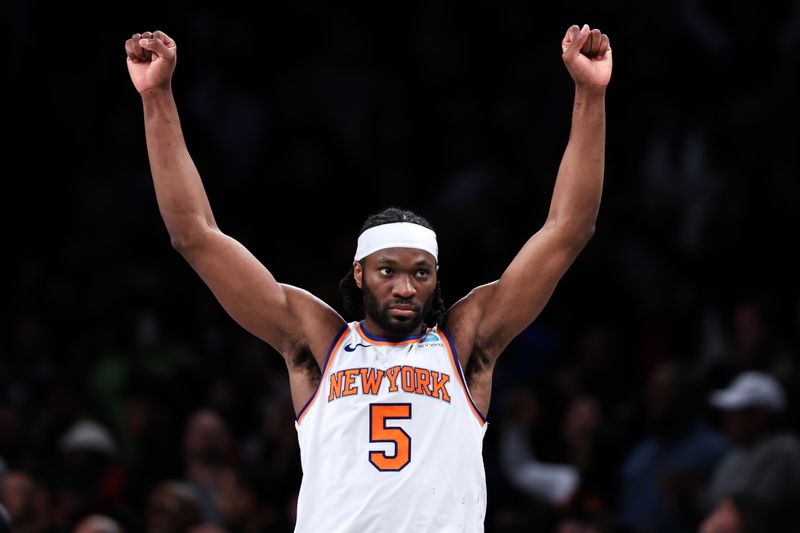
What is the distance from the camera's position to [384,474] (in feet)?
17.8

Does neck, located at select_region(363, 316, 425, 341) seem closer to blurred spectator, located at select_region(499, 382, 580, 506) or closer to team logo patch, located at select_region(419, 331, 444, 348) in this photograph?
team logo patch, located at select_region(419, 331, 444, 348)

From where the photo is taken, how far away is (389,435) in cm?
548

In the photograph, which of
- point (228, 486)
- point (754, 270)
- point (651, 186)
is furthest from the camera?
point (651, 186)

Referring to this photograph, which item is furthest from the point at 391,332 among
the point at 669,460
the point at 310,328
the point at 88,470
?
the point at 88,470

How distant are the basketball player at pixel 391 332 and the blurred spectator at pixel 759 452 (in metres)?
3.37

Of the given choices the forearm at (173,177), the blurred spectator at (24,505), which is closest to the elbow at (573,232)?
the forearm at (173,177)

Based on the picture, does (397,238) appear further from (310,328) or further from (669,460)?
(669,460)

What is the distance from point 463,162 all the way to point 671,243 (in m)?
2.16

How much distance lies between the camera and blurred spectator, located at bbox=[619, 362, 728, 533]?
9555mm

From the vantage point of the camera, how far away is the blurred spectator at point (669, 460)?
31.3 ft

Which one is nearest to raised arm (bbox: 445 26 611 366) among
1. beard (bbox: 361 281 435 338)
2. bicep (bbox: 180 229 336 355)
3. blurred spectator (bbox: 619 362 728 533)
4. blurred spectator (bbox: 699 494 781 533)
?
beard (bbox: 361 281 435 338)

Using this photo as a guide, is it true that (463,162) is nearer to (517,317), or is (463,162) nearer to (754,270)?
(754,270)

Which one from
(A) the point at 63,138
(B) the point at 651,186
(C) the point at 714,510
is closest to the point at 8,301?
(A) the point at 63,138

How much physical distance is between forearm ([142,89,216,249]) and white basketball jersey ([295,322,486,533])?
0.77 metres
